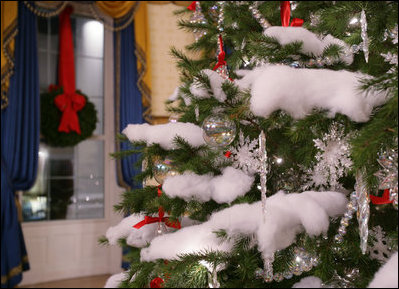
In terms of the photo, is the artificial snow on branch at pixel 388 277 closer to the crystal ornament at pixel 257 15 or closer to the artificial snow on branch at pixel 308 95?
the artificial snow on branch at pixel 308 95

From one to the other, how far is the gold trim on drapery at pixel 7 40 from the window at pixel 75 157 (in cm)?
47

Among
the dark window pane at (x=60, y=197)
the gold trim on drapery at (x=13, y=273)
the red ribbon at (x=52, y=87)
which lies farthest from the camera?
the dark window pane at (x=60, y=197)

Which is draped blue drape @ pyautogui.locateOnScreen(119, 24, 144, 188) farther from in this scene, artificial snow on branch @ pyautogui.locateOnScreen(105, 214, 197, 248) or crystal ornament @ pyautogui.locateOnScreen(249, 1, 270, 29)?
crystal ornament @ pyautogui.locateOnScreen(249, 1, 270, 29)

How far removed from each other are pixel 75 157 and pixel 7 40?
1243 millimetres

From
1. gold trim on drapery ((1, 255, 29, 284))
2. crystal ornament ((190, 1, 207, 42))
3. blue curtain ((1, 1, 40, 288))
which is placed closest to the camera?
crystal ornament ((190, 1, 207, 42))

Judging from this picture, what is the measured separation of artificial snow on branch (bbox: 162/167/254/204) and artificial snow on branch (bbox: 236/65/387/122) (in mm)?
246

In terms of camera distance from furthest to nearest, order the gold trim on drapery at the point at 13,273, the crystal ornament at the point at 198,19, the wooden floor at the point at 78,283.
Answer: the wooden floor at the point at 78,283 → the gold trim on drapery at the point at 13,273 → the crystal ornament at the point at 198,19

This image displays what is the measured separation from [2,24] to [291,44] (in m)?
3.12

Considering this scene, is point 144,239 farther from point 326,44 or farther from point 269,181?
point 326,44

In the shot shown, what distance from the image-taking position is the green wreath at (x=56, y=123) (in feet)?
11.6

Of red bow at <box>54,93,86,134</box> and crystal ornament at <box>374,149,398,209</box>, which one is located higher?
red bow at <box>54,93,86,134</box>

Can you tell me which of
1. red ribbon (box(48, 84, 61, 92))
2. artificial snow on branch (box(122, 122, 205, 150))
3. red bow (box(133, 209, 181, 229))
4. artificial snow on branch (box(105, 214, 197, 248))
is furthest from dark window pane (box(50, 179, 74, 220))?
artificial snow on branch (box(122, 122, 205, 150))

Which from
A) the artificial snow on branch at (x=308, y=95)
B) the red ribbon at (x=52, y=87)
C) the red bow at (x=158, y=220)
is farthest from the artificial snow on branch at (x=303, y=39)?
the red ribbon at (x=52, y=87)

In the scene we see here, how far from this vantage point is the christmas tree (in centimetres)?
69
